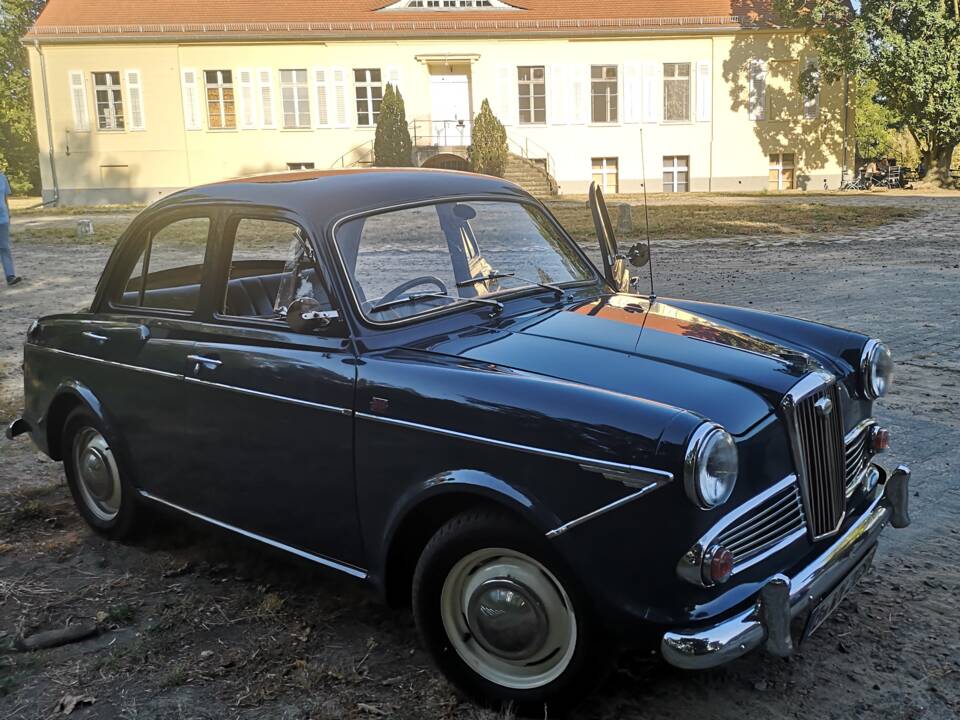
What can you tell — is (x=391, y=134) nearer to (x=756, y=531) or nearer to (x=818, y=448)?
(x=818, y=448)

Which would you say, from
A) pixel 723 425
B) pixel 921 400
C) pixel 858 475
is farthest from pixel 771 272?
pixel 723 425

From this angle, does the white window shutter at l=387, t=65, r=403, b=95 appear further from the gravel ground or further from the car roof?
the car roof

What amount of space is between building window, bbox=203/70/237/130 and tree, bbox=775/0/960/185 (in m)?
20.0

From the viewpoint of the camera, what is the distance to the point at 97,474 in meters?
4.66

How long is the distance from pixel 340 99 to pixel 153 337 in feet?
103

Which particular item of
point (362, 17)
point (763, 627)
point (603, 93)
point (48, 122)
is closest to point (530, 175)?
point (603, 93)

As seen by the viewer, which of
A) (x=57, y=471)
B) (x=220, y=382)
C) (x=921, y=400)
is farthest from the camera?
(x=921, y=400)

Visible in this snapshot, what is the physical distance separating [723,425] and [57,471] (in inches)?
178

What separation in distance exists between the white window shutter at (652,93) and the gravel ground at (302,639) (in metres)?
29.9

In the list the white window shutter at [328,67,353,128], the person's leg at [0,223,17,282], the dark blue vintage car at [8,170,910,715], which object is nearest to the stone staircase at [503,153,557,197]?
the white window shutter at [328,67,353,128]

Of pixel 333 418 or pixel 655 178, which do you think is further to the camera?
pixel 655 178

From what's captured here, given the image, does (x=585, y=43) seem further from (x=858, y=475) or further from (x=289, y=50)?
(x=858, y=475)

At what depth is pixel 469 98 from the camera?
3434 cm

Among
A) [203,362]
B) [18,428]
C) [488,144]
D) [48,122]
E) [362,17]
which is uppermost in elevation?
[362,17]
